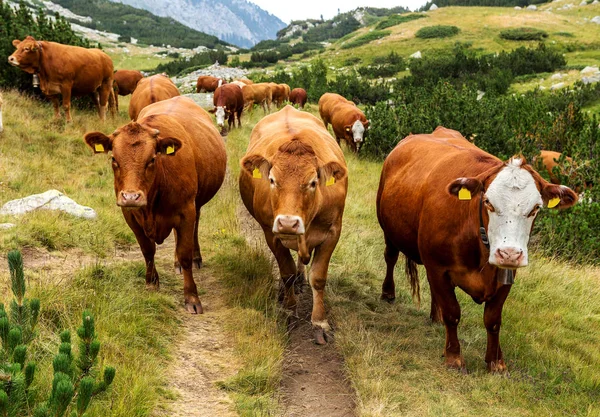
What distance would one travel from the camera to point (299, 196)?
4.77 meters

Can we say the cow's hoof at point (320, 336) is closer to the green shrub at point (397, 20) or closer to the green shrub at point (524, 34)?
the green shrub at point (524, 34)

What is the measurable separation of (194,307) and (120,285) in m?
0.80

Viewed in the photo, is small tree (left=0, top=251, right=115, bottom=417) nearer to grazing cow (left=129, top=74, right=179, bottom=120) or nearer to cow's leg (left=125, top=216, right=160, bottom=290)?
cow's leg (left=125, top=216, right=160, bottom=290)

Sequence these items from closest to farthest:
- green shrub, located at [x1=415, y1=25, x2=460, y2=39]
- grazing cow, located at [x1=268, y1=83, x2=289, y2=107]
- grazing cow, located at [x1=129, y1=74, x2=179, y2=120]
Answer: grazing cow, located at [x1=129, y1=74, x2=179, y2=120] → grazing cow, located at [x1=268, y1=83, x2=289, y2=107] → green shrub, located at [x1=415, y1=25, x2=460, y2=39]

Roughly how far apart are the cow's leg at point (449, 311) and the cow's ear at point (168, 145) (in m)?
2.71

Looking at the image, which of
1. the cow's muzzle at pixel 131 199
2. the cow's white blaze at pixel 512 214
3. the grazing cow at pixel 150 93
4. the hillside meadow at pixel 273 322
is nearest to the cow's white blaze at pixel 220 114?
the grazing cow at pixel 150 93

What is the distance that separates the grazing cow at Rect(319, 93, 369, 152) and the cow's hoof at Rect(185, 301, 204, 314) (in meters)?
10.6

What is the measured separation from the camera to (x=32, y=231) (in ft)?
21.6

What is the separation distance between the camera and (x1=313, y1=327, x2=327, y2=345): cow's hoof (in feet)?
17.7

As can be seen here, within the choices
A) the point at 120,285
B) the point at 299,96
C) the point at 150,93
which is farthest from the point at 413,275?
the point at 299,96

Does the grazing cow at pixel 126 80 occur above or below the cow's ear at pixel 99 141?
below

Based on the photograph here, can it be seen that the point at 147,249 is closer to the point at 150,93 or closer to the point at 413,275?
the point at 413,275

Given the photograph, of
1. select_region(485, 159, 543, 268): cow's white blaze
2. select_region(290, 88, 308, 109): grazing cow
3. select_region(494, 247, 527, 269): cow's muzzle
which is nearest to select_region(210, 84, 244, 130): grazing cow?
select_region(290, 88, 308, 109): grazing cow

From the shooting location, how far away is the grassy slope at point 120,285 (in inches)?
164
